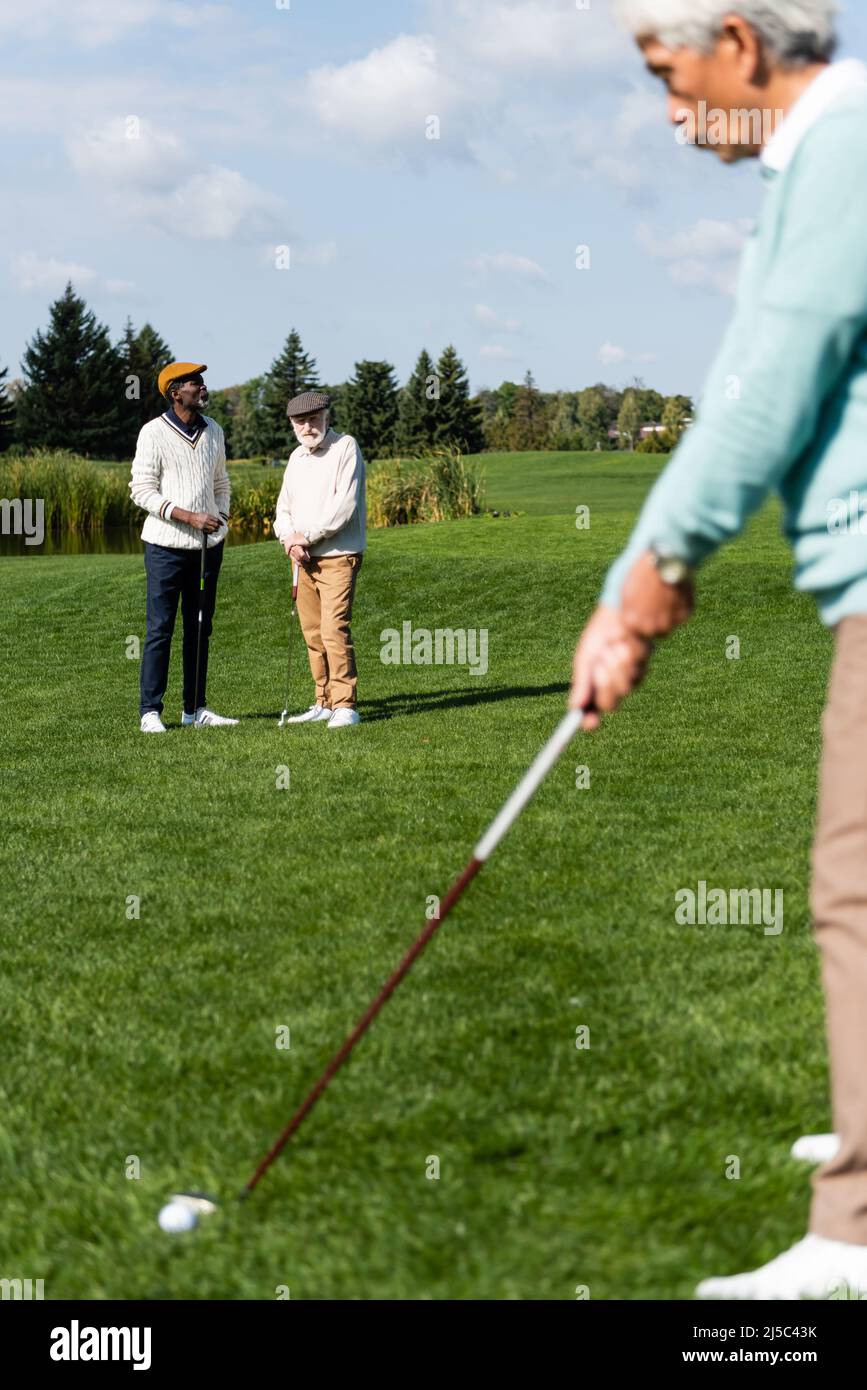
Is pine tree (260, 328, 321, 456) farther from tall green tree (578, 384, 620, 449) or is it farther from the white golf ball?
the white golf ball

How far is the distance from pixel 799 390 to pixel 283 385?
293 feet

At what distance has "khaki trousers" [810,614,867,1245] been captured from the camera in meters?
2.37

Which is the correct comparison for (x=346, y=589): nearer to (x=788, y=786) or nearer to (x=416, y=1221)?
(x=788, y=786)

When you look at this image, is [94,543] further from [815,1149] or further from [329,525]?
[815,1149]

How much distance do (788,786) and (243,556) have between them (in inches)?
599

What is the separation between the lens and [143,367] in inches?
3410

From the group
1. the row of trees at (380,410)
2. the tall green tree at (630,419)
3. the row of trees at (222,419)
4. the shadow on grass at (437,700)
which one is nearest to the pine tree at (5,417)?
the row of trees at (222,419)

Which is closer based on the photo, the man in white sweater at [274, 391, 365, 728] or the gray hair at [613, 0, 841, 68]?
the gray hair at [613, 0, 841, 68]

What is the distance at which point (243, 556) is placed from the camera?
21.4 m

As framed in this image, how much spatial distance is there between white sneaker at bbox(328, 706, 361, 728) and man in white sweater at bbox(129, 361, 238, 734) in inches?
30.8

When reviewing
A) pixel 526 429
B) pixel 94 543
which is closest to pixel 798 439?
pixel 94 543

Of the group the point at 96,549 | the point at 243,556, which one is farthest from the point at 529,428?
the point at 243,556

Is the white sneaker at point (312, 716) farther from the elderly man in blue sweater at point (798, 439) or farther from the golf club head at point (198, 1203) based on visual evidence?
the elderly man in blue sweater at point (798, 439)

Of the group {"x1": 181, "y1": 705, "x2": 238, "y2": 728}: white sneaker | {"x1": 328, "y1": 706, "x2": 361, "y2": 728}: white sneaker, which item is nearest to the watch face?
{"x1": 328, "y1": 706, "x2": 361, "y2": 728}: white sneaker
